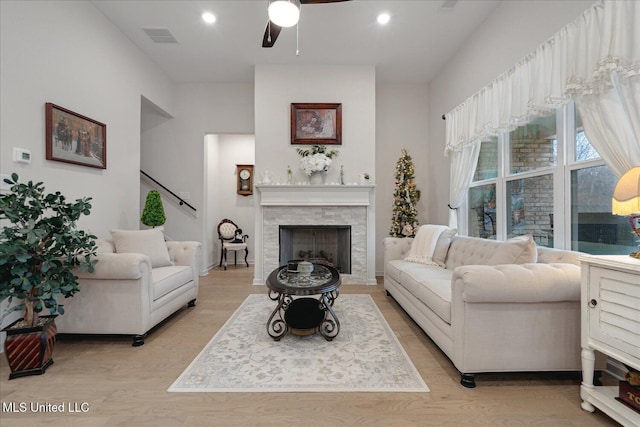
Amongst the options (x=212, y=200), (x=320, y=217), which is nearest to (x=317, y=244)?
(x=320, y=217)

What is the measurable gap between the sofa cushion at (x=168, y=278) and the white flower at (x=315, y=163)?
7.10 feet

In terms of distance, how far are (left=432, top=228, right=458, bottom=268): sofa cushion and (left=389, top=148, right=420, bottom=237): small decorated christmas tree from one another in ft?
3.42

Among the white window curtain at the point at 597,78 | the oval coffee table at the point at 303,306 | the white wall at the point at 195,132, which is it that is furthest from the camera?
the white wall at the point at 195,132

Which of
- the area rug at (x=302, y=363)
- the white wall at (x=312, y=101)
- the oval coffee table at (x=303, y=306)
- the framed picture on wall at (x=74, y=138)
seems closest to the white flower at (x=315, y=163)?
the white wall at (x=312, y=101)

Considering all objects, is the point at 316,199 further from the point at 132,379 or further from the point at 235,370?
the point at 132,379

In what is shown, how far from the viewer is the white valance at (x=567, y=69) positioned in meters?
1.81

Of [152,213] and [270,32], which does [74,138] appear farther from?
[270,32]

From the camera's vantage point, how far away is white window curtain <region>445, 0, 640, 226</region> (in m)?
1.78

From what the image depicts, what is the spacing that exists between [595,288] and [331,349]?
1760 millimetres

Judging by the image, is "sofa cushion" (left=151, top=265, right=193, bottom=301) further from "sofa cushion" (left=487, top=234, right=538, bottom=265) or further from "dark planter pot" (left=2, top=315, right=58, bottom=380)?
"sofa cushion" (left=487, top=234, right=538, bottom=265)

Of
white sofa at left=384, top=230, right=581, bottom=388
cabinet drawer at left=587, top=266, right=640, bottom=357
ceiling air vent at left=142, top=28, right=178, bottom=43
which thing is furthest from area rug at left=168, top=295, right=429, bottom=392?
ceiling air vent at left=142, top=28, right=178, bottom=43

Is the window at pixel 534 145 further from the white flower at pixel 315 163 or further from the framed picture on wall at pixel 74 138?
the framed picture on wall at pixel 74 138

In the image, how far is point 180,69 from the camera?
4789 mm

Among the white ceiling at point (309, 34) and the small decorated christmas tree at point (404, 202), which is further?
the small decorated christmas tree at point (404, 202)
